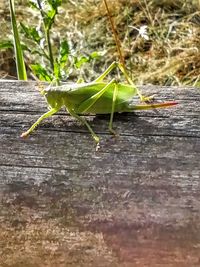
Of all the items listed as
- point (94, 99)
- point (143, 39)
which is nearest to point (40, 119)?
point (94, 99)

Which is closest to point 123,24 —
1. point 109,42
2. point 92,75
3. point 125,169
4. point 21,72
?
point 109,42

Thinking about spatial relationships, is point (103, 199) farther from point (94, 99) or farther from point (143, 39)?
point (143, 39)

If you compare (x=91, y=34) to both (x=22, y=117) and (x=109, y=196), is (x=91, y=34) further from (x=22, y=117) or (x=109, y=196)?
(x=109, y=196)

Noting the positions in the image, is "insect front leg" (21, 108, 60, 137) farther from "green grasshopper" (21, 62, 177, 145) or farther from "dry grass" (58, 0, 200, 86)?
"dry grass" (58, 0, 200, 86)

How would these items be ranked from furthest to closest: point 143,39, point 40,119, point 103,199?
point 143,39 → point 40,119 → point 103,199

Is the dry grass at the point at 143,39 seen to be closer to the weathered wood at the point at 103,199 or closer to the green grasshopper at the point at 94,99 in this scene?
the green grasshopper at the point at 94,99

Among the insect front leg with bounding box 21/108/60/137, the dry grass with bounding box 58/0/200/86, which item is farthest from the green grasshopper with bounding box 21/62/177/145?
the dry grass with bounding box 58/0/200/86
